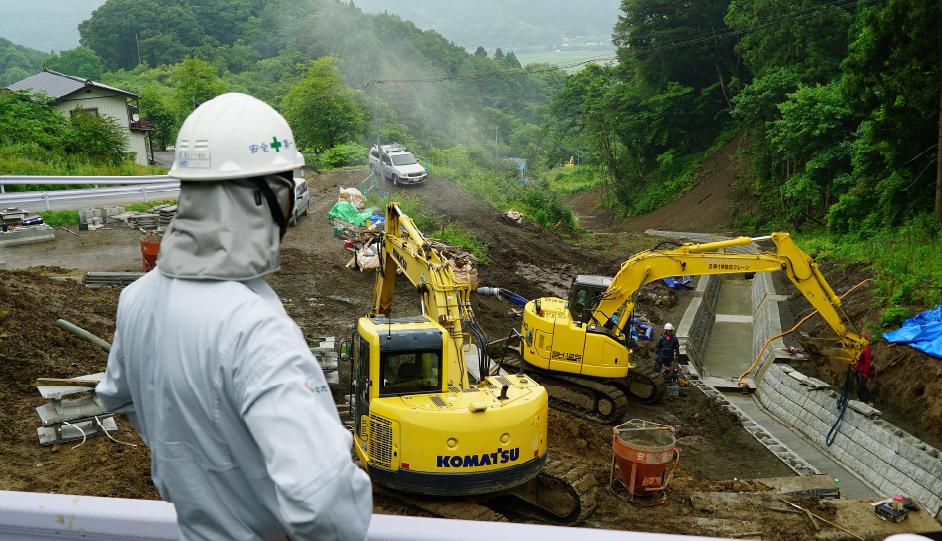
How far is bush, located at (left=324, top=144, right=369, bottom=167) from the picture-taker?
41000 millimetres

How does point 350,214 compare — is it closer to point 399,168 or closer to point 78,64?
point 399,168

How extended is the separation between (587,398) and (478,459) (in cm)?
666

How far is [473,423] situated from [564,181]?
69.2 metres

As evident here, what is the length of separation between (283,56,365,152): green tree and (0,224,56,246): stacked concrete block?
22.9 meters

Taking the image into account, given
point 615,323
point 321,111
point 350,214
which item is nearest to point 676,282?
point 615,323

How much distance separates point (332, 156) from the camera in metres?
41.3

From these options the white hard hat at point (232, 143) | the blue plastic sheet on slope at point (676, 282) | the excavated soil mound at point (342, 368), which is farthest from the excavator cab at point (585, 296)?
the white hard hat at point (232, 143)

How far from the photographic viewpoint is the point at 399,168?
103 feet

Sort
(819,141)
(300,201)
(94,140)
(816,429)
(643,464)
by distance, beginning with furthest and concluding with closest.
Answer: (94,140) < (819,141) < (300,201) < (816,429) < (643,464)

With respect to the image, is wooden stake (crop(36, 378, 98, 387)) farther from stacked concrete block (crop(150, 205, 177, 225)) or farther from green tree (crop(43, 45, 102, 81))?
green tree (crop(43, 45, 102, 81))

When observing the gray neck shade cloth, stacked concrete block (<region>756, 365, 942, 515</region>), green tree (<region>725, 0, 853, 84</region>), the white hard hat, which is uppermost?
green tree (<region>725, 0, 853, 84</region>)

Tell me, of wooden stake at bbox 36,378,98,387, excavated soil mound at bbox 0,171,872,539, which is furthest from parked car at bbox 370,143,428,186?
wooden stake at bbox 36,378,98,387

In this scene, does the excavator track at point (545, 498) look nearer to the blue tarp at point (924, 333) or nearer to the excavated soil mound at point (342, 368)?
the excavated soil mound at point (342, 368)

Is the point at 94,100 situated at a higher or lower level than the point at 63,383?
higher
